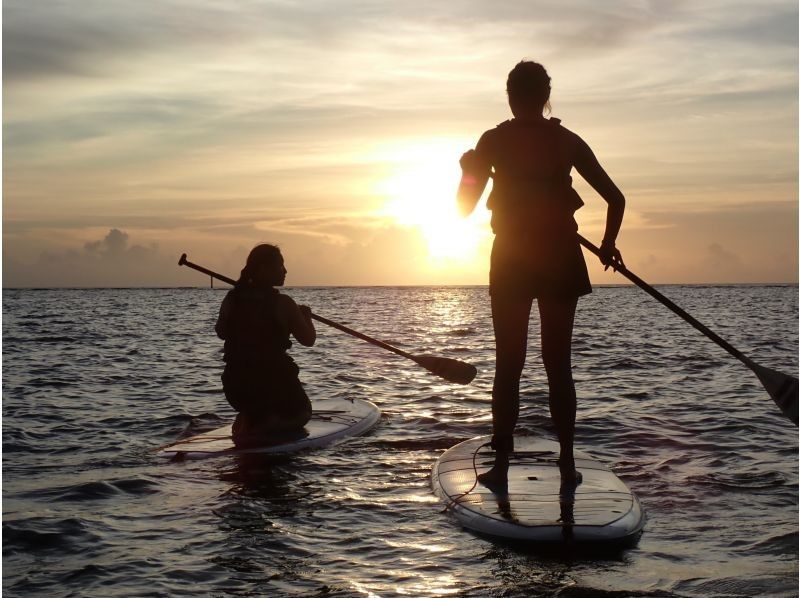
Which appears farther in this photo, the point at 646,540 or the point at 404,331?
the point at 404,331

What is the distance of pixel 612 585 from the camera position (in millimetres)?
5531

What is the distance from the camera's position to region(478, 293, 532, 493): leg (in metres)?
6.53

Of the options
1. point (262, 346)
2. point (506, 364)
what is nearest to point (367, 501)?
point (506, 364)

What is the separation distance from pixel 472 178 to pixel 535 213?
512 millimetres

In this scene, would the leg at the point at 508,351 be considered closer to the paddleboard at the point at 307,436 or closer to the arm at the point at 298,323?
the arm at the point at 298,323

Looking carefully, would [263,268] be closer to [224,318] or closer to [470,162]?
[224,318]

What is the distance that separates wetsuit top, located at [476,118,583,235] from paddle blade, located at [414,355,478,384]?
3.13 m

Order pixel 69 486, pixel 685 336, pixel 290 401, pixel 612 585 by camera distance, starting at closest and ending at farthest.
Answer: pixel 612 585 → pixel 69 486 → pixel 290 401 → pixel 685 336

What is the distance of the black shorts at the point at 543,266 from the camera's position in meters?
6.39

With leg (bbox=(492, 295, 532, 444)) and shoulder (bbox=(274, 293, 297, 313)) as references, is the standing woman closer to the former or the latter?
leg (bbox=(492, 295, 532, 444))

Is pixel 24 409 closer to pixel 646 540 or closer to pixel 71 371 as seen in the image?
pixel 71 371

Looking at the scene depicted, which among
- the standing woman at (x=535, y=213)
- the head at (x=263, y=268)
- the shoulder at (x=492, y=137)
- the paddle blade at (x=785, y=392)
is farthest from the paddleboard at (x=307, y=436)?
the paddle blade at (x=785, y=392)

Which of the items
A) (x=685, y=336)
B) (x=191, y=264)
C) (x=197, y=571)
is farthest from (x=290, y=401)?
(x=685, y=336)

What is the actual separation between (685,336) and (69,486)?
27.3m
